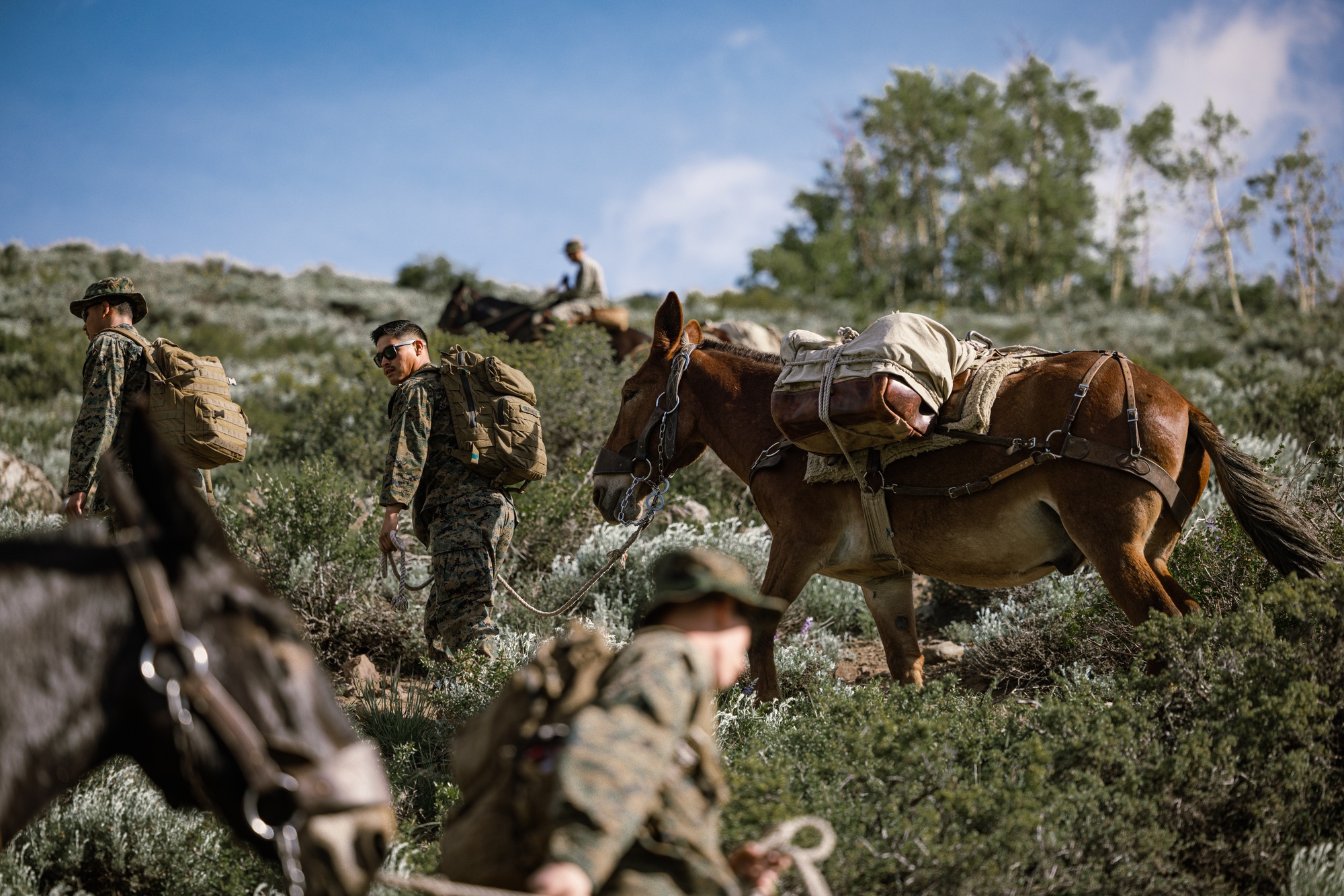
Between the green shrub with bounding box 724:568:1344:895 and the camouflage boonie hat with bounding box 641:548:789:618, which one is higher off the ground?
the camouflage boonie hat with bounding box 641:548:789:618

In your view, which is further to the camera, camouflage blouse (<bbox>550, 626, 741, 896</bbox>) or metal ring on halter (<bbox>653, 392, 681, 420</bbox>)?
metal ring on halter (<bbox>653, 392, 681, 420</bbox>)

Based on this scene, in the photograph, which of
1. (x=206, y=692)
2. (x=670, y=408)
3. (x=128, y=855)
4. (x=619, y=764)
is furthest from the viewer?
(x=670, y=408)

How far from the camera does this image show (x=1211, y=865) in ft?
11.4

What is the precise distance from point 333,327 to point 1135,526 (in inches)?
1020

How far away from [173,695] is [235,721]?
138mm

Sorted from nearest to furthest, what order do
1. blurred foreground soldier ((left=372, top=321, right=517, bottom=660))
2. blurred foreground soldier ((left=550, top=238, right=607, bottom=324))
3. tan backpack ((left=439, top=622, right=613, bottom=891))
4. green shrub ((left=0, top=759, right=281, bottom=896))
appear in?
tan backpack ((left=439, top=622, right=613, bottom=891)), green shrub ((left=0, top=759, right=281, bottom=896)), blurred foreground soldier ((left=372, top=321, right=517, bottom=660)), blurred foreground soldier ((left=550, top=238, right=607, bottom=324))

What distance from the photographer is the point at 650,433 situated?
5773 mm

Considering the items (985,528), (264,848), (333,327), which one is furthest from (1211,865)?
(333,327)

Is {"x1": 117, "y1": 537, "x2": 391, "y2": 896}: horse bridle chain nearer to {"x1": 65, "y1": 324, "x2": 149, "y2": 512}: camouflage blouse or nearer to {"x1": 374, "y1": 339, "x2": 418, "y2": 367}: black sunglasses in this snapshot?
{"x1": 374, "y1": 339, "x2": 418, "y2": 367}: black sunglasses

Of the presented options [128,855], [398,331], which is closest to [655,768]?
[128,855]

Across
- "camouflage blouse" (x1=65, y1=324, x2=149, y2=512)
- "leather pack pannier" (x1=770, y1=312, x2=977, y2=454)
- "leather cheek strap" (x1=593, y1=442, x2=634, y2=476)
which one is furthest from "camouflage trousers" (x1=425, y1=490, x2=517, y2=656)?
"camouflage blouse" (x1=65, y1=324, x2=149, y2=512)

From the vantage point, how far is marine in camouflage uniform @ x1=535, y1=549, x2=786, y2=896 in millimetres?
1977

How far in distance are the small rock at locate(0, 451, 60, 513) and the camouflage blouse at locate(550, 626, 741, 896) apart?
918 cm

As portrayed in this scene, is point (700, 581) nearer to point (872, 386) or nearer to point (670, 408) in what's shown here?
point (872, 386)
